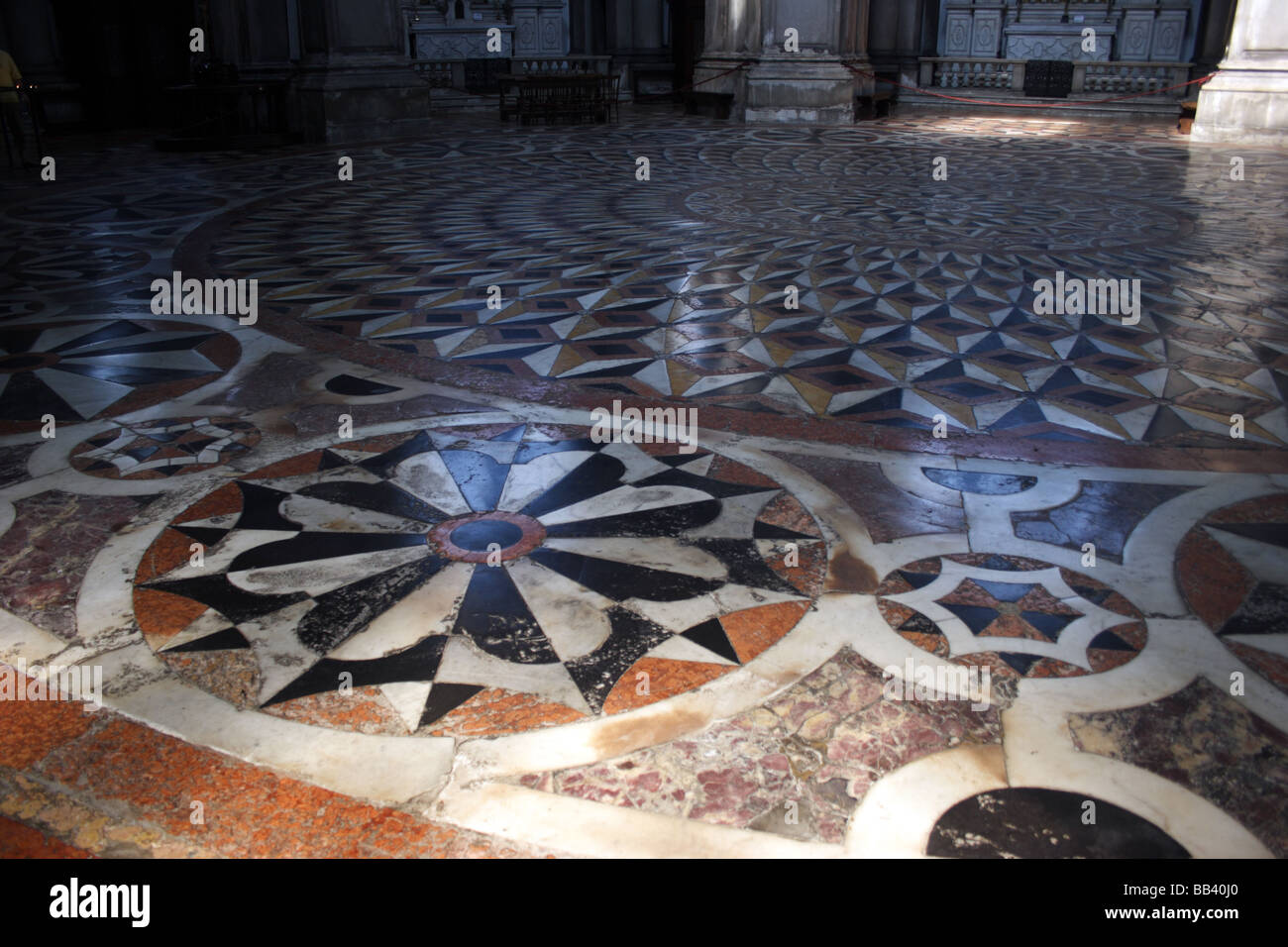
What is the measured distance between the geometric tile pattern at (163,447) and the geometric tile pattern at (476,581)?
27 centimetres

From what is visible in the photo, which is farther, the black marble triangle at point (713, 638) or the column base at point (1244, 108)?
the column base at point (1244, 108)

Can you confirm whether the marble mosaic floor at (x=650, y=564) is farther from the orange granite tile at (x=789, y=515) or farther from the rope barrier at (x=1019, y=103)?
the rope barrier at (x=1019, y=103)

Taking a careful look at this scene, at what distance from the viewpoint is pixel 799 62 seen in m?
13.7

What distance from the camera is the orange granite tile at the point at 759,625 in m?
2.09

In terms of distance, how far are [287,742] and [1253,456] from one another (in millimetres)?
2936

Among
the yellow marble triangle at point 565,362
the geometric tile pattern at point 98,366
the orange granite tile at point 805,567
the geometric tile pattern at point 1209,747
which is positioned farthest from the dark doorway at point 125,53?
the geometric tile pattern at point 1209,747

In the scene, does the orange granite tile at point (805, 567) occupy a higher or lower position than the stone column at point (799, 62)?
lower

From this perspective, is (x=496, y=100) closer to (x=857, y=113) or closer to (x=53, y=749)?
(x=857, y=113)

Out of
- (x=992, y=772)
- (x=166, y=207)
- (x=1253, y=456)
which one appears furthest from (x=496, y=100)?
(x=992, y=772)

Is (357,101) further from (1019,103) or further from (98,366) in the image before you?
(1019,103)

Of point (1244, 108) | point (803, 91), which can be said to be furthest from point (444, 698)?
point (803, 91)

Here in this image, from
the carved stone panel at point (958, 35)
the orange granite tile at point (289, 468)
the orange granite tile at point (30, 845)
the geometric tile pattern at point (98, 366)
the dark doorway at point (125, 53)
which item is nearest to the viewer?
the orange granite tile at point (30, 845)

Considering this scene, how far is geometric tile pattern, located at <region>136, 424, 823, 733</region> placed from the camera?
197 centimetres

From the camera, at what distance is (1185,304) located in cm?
487
